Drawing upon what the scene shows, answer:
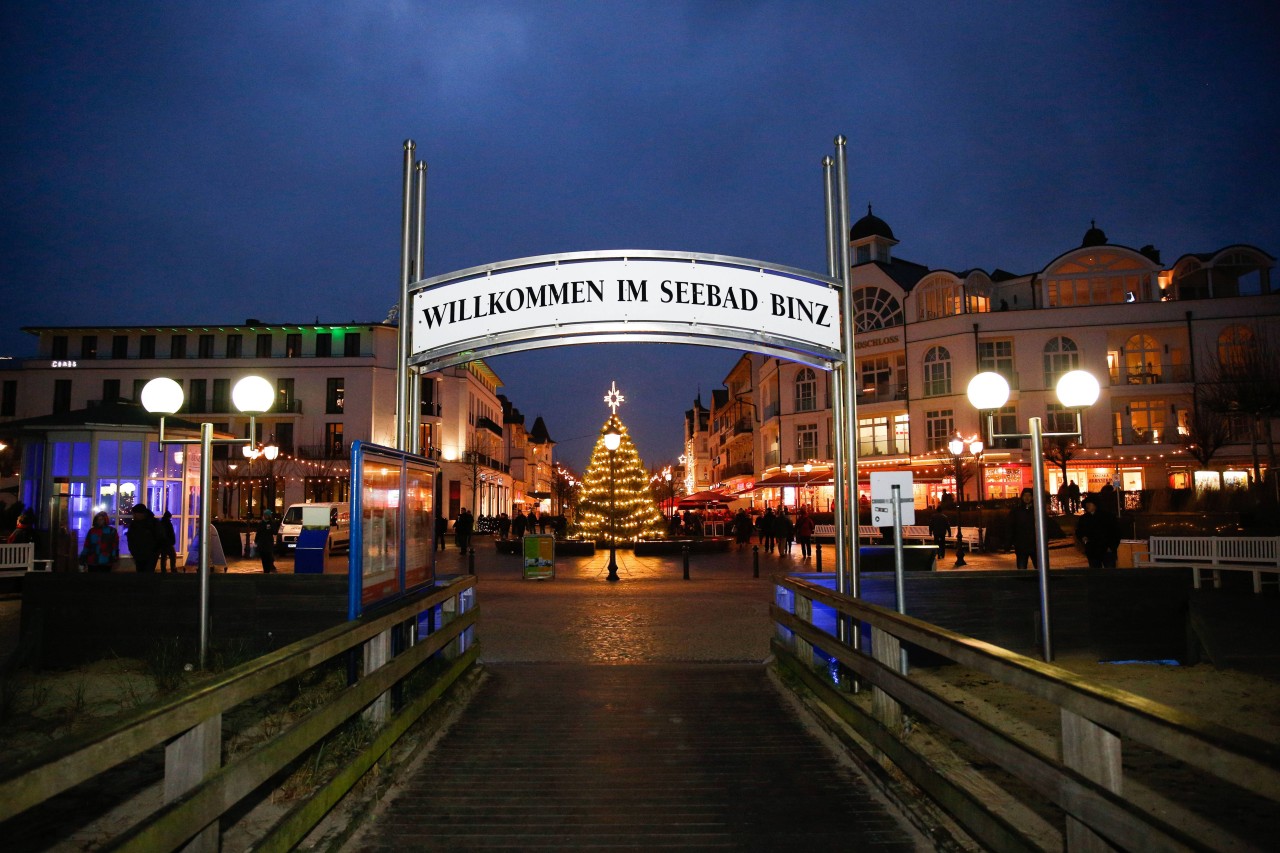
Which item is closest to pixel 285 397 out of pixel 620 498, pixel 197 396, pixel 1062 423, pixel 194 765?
pixel 197 396

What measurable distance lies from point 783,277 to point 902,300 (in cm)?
4382

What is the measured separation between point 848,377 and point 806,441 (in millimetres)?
48202

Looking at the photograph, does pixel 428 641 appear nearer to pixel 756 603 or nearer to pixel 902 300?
pixel 756 603

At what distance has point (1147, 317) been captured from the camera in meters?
45.9

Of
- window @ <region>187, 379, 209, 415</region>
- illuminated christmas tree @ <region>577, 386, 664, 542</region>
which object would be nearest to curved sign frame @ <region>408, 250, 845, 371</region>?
illuminated christmas tree @ <region>577, 386, 664, 542</region>

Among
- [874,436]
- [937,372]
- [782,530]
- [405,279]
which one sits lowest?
[782,530]

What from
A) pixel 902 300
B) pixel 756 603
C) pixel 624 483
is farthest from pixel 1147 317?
pixel 756 603

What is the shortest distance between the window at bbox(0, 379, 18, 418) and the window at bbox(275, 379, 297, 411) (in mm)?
17638

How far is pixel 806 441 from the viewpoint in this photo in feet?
186

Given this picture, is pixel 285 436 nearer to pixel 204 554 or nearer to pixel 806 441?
→ pixel 806 441

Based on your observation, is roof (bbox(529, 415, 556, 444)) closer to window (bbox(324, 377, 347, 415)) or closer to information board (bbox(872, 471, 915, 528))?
window (bbox(324, 377, 347, 415))

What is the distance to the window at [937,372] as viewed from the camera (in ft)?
159

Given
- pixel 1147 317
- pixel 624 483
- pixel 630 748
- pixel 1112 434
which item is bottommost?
pixel 630 748

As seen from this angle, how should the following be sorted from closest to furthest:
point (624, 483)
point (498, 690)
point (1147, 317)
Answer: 1. point (498, 690)
2. point (624, 483)
3. point (1147, 317)
